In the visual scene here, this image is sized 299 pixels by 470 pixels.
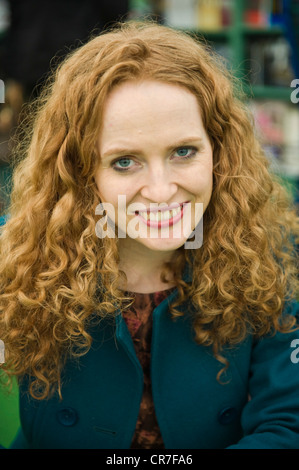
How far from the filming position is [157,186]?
38.8 inches

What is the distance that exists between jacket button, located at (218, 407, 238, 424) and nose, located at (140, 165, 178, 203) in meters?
0.50

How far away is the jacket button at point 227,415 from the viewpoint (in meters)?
1.17

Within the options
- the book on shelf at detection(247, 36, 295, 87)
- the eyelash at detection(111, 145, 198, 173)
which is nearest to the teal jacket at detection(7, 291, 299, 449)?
the eyelash at detection(111, 145, 198, 173)

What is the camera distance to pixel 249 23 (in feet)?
12.5

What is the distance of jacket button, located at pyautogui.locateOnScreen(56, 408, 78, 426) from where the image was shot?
45.7 inches

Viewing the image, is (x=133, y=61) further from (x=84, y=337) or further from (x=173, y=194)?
(x=84, y=337)

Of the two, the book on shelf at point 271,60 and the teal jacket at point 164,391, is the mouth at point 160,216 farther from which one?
the book on shelf at point 271,60

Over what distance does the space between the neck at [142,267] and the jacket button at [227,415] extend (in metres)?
0.30

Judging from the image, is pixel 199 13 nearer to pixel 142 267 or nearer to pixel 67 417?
pixel 142 267

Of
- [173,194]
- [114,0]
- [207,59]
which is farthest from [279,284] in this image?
[114,0]

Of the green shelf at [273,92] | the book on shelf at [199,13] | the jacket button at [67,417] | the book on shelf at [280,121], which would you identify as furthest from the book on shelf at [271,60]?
the jacket button at [67,417]

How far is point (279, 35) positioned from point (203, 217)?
9.96ft

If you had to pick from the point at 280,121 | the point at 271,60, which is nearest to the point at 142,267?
the point at 280,121

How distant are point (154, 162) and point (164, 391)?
50cm
